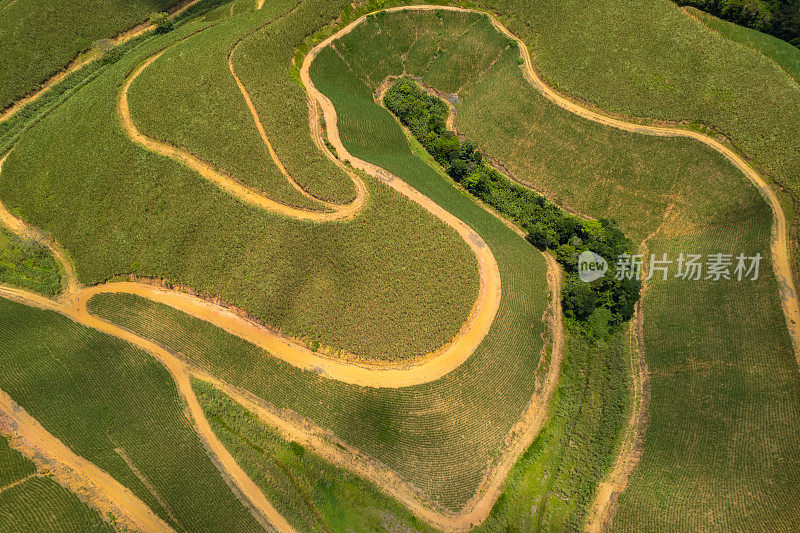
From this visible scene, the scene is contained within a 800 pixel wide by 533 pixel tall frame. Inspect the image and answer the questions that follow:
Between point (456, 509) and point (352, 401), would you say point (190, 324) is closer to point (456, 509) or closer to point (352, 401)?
point (352, 401)

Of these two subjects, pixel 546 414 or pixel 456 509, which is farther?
pixel 546 414

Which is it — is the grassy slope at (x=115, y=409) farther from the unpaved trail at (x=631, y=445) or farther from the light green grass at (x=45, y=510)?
the unpaved trail at (x=631, y=445)

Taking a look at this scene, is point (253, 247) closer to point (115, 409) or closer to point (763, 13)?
point (115, 409)

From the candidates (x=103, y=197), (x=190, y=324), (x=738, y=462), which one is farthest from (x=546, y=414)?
(x=103, y=197)

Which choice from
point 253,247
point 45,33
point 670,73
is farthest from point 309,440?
point 45,33

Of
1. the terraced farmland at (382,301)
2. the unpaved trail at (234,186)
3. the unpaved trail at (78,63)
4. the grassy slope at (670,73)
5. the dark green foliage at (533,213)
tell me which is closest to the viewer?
the terraced farmland at (382,301)

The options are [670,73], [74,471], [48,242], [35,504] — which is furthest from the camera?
[670,73]

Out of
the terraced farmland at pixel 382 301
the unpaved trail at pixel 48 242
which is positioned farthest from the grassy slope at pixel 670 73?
the unpaved trail at pixel 48 242
